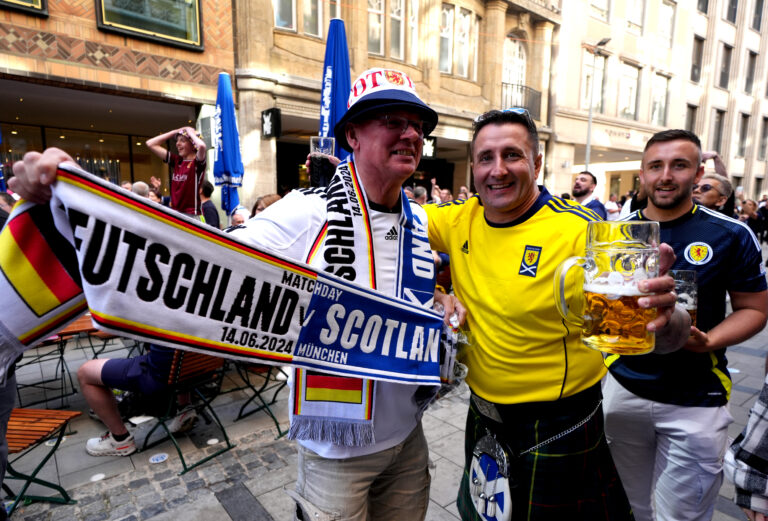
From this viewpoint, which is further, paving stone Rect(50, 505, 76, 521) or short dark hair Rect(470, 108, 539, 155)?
paving stone Rect(50, 505, 76, 521)

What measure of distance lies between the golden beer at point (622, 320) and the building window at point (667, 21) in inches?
1102

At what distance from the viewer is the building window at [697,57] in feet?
79.4

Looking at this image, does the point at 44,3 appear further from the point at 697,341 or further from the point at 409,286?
the point at 697,341

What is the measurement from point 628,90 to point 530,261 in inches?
983

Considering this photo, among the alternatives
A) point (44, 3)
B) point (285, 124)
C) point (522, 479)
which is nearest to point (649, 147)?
point (522, 479)

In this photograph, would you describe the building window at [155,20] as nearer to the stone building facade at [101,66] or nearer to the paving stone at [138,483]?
the stone building facade at [101,66]

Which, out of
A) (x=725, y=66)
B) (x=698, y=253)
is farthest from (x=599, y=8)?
(x=698, y=253)

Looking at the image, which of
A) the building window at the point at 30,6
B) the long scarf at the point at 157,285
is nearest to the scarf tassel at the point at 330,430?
the long scarf at the point at 157,285

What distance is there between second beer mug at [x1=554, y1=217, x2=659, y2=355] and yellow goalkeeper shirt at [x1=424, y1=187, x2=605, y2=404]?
0.88 feet

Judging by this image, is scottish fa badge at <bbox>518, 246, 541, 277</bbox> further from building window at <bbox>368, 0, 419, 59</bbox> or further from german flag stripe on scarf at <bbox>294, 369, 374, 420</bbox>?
building window at <bbox>368, 0, 419, 59</bbox>

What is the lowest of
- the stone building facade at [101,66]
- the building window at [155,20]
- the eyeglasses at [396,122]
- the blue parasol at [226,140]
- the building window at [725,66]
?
the eyeglasses at [396,122]

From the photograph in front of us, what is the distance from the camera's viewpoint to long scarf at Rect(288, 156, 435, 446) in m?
1.40

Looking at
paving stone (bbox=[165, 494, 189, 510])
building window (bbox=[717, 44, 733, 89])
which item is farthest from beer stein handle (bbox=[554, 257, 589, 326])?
building window (bbox=[717, 44, 733, 89])

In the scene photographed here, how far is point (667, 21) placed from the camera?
73.1ft
